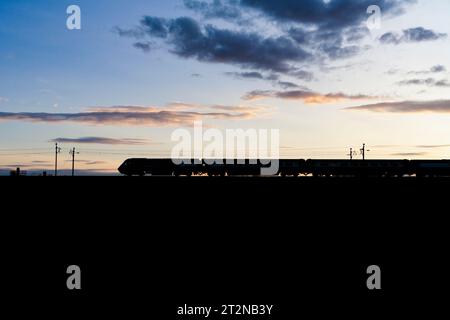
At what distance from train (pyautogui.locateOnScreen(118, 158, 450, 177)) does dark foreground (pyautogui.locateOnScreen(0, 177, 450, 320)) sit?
52542mm

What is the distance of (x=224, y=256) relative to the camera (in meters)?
14.3

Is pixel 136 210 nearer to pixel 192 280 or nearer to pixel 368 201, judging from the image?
pixel 192 280

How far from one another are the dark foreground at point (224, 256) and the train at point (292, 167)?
52542 mm

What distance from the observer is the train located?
7575cm

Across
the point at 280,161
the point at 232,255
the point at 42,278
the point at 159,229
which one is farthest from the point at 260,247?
the point at 280,161

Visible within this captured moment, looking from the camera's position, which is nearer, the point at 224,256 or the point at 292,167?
the point at 224,256

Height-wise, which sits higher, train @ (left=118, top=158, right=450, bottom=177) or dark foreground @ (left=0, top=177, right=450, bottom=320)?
train @ (left=118, top=158, right=450, bottom=177)

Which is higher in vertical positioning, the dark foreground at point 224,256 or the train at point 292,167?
the train at point 292,167

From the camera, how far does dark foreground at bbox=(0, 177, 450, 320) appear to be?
36.7 feet

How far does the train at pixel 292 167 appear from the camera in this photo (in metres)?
75.8

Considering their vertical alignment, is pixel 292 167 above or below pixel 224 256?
above

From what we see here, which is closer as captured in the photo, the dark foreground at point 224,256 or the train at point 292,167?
the dark foreground at point 224,256

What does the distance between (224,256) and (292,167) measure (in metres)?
63.9

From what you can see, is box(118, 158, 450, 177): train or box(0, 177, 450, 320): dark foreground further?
box(118, 158, 450, 177): train
